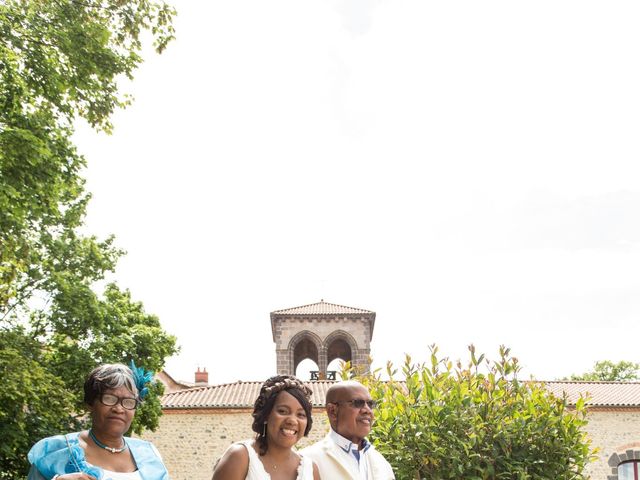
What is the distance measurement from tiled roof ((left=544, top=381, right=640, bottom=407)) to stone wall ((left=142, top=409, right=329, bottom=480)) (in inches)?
337

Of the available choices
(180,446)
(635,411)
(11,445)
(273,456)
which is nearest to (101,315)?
(11,445)

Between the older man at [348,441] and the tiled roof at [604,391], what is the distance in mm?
20626

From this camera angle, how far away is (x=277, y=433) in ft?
10.7

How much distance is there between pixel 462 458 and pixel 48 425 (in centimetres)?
1128

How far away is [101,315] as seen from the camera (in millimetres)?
17734

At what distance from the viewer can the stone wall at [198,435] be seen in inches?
896

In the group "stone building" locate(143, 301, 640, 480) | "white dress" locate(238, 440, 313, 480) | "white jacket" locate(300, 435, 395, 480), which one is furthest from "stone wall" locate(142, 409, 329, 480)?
"white dress" locate(238, 440, 313, 480)

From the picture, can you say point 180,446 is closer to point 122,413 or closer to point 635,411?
point 635,411

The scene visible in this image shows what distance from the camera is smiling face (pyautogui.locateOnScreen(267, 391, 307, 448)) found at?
3262mm

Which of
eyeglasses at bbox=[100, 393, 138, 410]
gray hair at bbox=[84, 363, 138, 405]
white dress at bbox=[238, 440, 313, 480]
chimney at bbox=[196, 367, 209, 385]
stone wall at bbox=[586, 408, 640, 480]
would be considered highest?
chimney at bbox=[196, 367, 209, 385]

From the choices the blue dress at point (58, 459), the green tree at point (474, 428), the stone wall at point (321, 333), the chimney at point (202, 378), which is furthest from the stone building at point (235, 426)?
the blue dress at point (58, 459)

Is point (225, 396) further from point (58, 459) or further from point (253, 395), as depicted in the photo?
point (58, 459)

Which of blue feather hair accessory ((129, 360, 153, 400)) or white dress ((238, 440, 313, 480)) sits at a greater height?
blue feather hair accessory ((129, 360, 153, 400))

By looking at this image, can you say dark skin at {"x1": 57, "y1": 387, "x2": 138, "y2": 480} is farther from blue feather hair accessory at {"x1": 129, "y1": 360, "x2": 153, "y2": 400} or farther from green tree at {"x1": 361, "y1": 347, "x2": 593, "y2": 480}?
green tree at {"x1": 361, "y1": 347, "x2": 593, "y2": 480}
